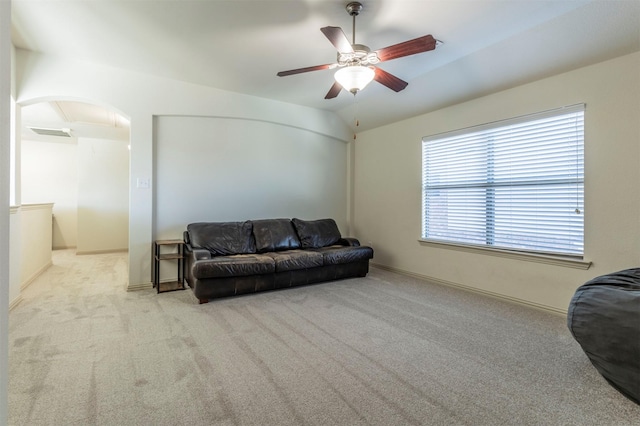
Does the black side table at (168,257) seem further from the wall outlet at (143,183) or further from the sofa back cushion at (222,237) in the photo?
the wall outlet at (143,183)

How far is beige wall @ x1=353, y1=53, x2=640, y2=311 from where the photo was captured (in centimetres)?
280

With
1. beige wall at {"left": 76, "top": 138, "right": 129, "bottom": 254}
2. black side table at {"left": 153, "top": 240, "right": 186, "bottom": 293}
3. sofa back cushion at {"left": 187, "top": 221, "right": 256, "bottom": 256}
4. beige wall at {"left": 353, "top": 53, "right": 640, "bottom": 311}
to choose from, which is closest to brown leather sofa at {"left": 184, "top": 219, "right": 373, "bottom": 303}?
sofa back cushion at {"left": 187, "top": 221, "right": 256, "bottom": 256}

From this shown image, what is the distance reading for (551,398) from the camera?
1.84 meters

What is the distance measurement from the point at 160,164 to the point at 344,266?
2967 millimetres

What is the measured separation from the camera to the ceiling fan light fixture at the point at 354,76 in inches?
102

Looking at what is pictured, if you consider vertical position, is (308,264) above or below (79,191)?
below

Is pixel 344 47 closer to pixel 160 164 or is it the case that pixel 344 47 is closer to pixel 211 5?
pixel 211 5

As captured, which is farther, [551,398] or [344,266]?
[344,266]

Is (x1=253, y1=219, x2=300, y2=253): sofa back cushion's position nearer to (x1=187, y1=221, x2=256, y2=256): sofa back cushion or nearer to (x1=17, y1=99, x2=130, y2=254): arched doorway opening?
(x1=187, y1=221, x2=256, y2=256): sofa back cushion

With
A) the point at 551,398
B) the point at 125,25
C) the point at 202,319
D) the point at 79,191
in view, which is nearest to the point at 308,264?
the point at 202,319

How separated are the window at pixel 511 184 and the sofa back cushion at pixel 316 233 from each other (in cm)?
146

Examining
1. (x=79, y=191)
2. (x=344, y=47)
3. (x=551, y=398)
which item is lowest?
(x=551, y=398)

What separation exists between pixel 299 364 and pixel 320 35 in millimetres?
2960

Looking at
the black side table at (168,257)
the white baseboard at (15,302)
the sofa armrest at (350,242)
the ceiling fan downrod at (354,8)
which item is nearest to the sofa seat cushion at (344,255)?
the sofa armrest at (350,242)
